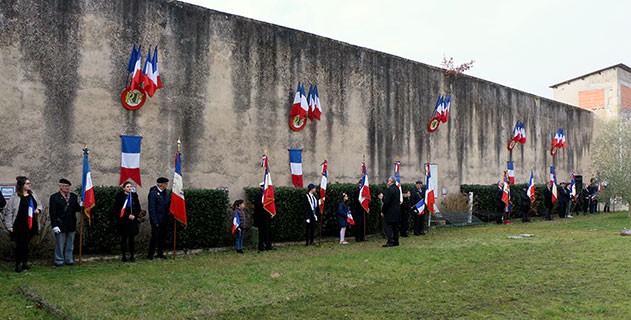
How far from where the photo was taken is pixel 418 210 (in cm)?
1725

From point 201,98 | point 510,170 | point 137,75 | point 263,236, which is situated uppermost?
point 137,75

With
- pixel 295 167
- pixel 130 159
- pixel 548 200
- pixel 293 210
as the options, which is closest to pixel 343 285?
pixel 293 210

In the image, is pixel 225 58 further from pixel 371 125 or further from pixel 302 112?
pixel 371 125

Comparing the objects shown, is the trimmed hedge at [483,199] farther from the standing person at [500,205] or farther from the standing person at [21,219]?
the standing person at [21,219]

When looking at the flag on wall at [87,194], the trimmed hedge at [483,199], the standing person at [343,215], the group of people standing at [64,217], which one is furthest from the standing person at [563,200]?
the flag on wall at [87,194]

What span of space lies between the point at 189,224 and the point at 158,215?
3.52ft

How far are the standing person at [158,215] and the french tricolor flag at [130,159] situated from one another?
1.17 metres

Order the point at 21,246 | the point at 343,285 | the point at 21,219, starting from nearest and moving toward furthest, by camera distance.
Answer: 1. the point at 343,285
2. the point at 21,246
3. the point at 21,219

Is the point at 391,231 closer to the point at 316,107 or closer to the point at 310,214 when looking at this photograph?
the point at 310,214

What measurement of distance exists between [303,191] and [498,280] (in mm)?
6981

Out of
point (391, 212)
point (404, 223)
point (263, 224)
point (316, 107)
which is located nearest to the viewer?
point (263, 224)

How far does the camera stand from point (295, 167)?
16.5 metres

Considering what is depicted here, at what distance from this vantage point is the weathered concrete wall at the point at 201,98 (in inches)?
455

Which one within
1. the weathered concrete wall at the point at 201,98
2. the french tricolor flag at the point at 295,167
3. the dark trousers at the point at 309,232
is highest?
the weathered concrete wall at the point at 201,98
